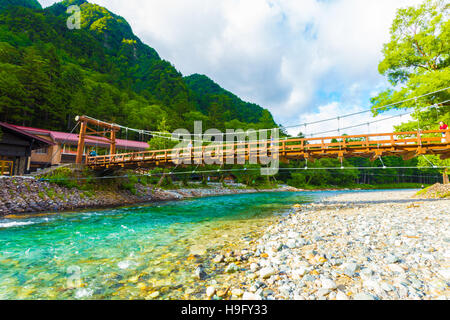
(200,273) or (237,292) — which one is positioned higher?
(237,292)

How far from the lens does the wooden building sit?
19.8 meters

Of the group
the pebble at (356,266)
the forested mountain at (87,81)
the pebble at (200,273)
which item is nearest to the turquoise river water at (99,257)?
the pebble at (200,273)

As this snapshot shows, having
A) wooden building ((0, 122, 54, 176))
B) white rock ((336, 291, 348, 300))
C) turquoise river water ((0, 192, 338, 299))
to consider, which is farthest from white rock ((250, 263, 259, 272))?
wooden building ((0, 122, 54, 176))

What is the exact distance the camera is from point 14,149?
20.6 m

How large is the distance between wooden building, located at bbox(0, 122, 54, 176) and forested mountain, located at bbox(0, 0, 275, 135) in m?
21.5

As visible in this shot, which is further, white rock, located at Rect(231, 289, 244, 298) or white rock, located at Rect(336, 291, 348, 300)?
white rock, located at Rect(231, 289, 244, 298)

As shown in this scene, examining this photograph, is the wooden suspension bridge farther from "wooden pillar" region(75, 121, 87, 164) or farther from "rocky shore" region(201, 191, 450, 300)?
"rocky shore" region(201, 191, 450, 300)

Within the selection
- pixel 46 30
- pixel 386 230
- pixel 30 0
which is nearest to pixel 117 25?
pixel 30 0

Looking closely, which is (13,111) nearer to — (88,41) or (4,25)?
(4,25)

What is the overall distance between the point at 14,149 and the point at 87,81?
5316cm

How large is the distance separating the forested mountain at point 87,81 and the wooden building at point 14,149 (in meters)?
21.5

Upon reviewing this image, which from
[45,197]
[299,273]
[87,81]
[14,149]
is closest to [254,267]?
[299,273]

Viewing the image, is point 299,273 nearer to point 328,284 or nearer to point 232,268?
point 328,284
